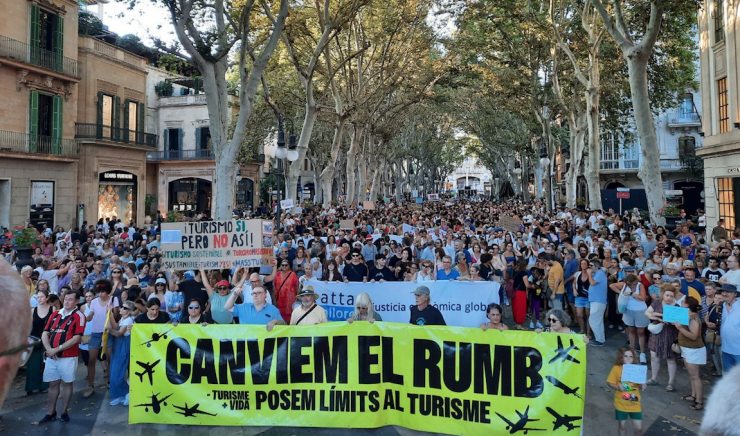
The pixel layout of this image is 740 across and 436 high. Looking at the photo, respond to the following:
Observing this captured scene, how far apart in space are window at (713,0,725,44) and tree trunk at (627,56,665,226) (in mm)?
7119

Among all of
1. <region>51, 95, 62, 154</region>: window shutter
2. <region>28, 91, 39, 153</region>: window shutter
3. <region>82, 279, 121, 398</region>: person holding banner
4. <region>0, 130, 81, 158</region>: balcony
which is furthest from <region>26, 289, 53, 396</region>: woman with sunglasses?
<region>51, 95, 62, 154</region>: window shutter

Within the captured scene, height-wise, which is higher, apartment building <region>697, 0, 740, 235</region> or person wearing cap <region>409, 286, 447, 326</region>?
apartment building <region>697, 0, 740, 235</region>

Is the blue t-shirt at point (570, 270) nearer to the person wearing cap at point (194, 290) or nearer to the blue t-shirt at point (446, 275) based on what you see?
the blue t-shirt at point (446, 275)

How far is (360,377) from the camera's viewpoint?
6043 mm

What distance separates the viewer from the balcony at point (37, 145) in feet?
81.3

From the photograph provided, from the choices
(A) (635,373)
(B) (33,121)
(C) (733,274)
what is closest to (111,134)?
(B) (33,121)

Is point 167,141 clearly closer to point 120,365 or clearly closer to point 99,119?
point 99,119

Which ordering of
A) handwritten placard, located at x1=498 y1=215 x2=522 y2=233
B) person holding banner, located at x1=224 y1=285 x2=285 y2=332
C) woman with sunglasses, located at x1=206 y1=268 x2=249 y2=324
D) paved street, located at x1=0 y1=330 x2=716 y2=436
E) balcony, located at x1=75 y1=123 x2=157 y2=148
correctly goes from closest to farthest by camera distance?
1. paved street, located at x1=0 y1=330 x2=716 y2=436
2. person holding banner, located at x1=224 y1=285 x2=285 y2=332
3. woman with sunglasses, located at x1=206 y1=268 x2=249 y2=324
4. handwritten placard, located at x1=498 y1=215 x2=522 y2=233
5. balcony, located at x1=75 y1=123 x2=157 y2=148

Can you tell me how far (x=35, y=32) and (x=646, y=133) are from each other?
28.5 m

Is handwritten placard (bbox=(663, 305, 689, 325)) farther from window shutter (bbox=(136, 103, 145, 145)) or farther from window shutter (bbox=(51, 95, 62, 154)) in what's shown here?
window shutter (bbox=(136, 103, 145, 145))

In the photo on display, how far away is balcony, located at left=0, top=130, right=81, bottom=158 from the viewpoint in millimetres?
24772

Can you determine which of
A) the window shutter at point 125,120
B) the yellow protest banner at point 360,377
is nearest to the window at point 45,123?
the window shutter at point 125,120

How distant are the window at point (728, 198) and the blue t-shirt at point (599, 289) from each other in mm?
13592

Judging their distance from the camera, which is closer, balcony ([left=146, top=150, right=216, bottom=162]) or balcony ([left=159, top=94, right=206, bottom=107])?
balcony ([left=159, top=94, right=206, bottom=107])
